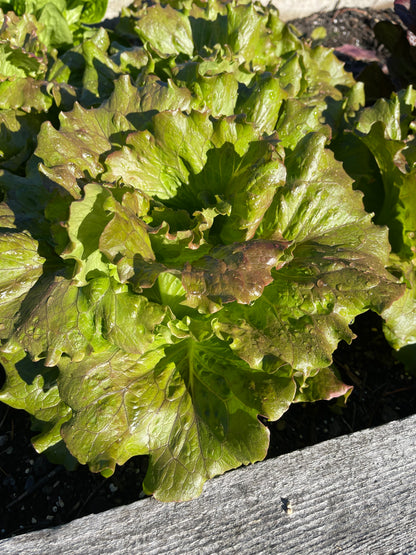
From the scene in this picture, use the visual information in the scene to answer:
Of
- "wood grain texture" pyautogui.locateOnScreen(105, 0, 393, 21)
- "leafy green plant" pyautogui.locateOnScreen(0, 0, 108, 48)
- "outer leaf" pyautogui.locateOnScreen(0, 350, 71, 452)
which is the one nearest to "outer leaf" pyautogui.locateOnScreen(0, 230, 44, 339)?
"outer leaf" pyautogui.locateOnScreen(0, 350, 71, 452)

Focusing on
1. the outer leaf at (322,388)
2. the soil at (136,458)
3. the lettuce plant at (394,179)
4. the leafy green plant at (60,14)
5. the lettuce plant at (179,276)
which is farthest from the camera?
the leafy green plant at (60,14)

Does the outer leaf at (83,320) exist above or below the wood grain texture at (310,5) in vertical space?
below

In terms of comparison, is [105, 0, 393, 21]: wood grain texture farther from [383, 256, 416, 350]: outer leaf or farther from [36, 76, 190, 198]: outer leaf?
[383, 256, 416, 350]: outer leaf

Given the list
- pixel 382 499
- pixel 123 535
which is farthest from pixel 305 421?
pixel 123 535

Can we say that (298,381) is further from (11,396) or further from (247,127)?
(11,396)

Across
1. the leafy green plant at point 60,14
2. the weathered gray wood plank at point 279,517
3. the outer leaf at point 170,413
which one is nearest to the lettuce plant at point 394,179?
the weathered gray wood plank at point 279,517

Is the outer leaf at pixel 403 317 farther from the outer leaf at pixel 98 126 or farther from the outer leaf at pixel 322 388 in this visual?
the outer leaf at pixel 98 126

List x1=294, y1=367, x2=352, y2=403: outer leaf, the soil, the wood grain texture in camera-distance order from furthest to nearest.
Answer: the wood grain texture
the soil
x1=294, y1=367, x2=352, y2=403: outer leaf
